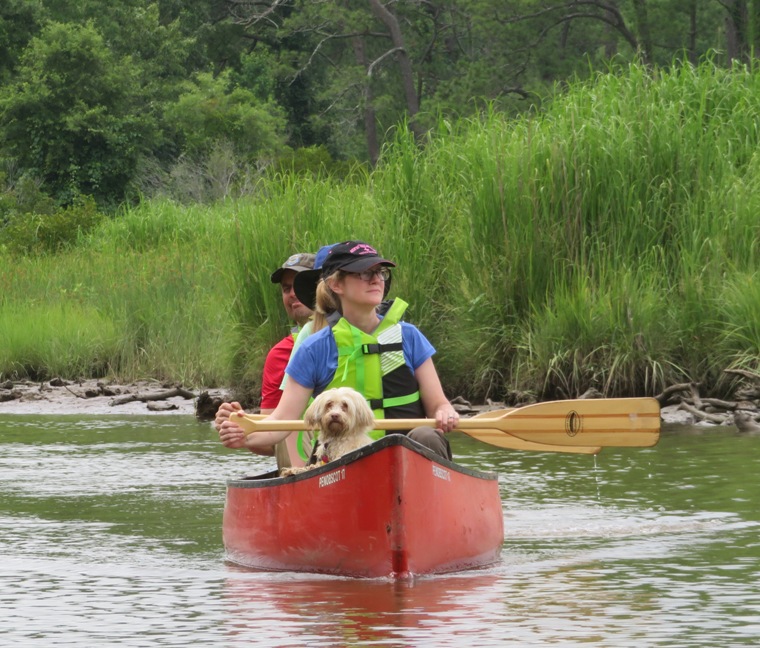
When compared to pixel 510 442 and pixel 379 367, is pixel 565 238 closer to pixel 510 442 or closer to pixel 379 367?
pixel 510 442

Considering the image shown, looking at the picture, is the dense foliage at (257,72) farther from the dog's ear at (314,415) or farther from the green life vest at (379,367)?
the dog's ear at (314,415)

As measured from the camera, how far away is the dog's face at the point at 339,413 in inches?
259

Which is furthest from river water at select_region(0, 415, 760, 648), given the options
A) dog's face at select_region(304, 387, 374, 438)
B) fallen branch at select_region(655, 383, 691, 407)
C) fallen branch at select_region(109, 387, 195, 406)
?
fallen branch at select_region(109, 387, 195, 406)

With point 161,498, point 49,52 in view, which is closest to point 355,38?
point 49,52

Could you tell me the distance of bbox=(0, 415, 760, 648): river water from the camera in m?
5.82

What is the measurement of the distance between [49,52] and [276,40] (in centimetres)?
1696

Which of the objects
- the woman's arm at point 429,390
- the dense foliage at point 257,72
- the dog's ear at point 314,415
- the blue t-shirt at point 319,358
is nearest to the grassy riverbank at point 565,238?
the woman's arm at point 429,390

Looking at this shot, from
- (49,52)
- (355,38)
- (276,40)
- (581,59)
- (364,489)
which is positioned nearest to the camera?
(364,489)

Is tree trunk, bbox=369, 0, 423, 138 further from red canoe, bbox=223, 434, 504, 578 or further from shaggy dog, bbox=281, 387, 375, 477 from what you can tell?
shaggy dog, bbox=281, 387, 375, 477

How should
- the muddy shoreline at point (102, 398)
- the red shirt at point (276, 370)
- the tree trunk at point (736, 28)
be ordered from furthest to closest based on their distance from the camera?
1. the tree trunk at point (736, 28)
2. the muddy shoreline at point (102, 398)
3. the red shirt at point (276, 370)

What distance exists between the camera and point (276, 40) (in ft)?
167

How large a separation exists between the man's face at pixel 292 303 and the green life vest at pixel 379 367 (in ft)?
3.62

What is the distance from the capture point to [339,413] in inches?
259

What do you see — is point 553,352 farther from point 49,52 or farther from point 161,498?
point 49,52
